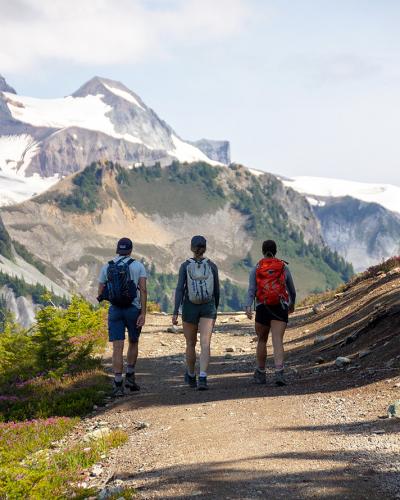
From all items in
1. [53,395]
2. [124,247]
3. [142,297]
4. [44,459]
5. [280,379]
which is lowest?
[53,395]

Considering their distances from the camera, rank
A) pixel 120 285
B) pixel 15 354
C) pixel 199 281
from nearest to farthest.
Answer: pixel 120 285
pixel 199 281
pixel 15 354

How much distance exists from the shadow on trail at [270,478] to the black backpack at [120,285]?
5.63m

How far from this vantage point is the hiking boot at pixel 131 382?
607 inches

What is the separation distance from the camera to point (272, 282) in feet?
48.0

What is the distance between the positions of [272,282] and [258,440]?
5.31 meters

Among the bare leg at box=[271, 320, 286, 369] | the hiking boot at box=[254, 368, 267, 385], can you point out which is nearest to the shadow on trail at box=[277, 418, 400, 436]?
the bare leg at box=[271, 320, 286, 369]

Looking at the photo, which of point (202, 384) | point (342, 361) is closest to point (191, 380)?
point (202, 384)

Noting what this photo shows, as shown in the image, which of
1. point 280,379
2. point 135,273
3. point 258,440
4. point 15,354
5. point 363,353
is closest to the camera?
point 258,440

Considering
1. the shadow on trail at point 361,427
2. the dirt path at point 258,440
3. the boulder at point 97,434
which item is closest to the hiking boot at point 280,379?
the dirt path at point 258,440

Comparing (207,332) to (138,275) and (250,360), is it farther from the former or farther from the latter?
(250,360)

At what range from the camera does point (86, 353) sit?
758 inches

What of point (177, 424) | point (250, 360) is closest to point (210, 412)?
point (177, 424)

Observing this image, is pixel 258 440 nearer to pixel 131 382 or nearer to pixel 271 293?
pixel 271 293

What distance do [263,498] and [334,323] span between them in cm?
1840
